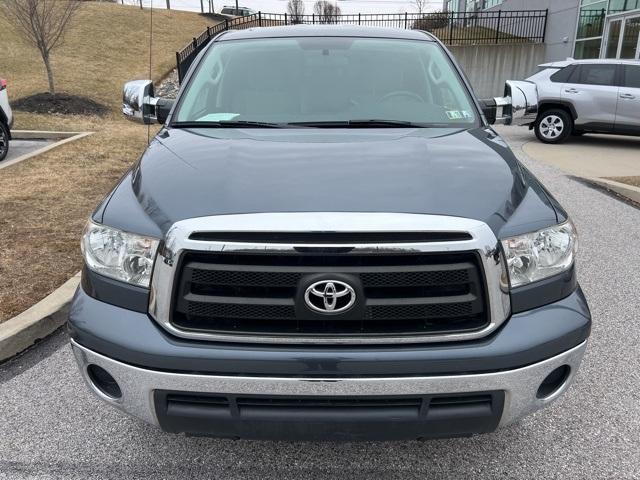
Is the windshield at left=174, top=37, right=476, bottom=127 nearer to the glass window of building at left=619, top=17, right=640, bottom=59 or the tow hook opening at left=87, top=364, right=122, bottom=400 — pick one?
the tow hook opening at left=87, top=364, right=122, bottom=400

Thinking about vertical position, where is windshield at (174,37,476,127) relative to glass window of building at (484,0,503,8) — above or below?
below

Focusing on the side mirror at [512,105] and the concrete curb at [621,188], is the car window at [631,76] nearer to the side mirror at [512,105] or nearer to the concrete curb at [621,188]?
the concrete curb at [621,188]

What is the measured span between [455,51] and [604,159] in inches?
496

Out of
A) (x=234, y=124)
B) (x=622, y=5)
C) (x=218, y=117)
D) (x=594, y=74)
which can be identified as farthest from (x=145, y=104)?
(x=622, y=5)

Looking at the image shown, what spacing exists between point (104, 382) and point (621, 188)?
24.4 ft

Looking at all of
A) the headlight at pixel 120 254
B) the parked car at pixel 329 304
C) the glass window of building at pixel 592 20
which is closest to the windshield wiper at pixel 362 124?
the parked car at pixel 329 304

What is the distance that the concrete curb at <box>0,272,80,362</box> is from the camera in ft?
10.8

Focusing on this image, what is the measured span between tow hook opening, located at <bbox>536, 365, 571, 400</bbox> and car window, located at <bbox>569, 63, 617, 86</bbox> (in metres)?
11.1

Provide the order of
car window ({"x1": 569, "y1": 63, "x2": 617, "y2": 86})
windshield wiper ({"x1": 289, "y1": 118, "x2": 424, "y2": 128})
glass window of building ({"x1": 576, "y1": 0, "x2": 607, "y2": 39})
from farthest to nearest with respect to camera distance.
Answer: glass window of building ({"x1": 576, "y1": 0, "x2": 607, "y2": 39}), car window ({"x1": 569, "y1": 63, "x2": 617, "y2": 86}), windshield wiper ({"x1": 289, "y1": 118, "x2": 424, "y2": 128})

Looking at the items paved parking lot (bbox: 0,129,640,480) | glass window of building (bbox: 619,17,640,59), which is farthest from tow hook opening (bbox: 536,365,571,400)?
glass window of building (bbox: 619,17,640,59)

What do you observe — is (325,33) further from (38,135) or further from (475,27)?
(475,27)

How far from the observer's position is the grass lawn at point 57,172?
4.25m

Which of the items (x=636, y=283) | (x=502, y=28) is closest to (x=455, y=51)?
(x=502, y=28)

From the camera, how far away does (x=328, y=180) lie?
2.10 m
